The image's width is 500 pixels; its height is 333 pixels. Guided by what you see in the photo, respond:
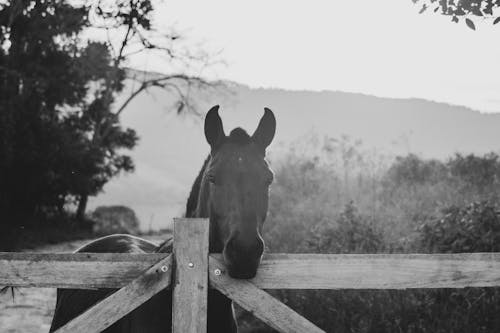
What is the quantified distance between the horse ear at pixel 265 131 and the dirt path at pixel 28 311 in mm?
3997

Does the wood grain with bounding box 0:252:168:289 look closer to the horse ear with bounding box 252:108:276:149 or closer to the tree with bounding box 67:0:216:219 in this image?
the horse ear with bounding box 252:108:276:149

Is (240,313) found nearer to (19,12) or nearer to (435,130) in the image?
(19,12)

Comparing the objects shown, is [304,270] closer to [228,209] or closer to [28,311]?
[228,209]

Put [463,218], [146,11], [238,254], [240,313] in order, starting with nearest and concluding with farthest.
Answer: [238,254], [463,218], [240,313], [146,11]

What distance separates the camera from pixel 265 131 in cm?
313

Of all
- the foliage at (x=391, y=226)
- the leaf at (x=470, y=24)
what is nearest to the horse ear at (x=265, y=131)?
the leaf at (x=470, y=24)

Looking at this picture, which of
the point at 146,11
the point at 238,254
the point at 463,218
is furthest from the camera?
the point at 146,11

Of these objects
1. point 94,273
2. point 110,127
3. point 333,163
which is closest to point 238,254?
point 94,273

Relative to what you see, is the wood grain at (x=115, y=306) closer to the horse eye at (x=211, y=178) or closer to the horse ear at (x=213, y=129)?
the horse eye at (x=211, y=178)

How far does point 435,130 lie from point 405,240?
43475 mm

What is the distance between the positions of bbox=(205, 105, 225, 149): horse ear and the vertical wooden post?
0.78 meters

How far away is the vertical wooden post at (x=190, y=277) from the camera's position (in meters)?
2.37

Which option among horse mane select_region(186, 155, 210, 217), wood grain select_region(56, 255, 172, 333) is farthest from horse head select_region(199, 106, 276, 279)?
wood grain select_region(56, 255, 172, 333)

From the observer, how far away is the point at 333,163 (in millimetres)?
14539
